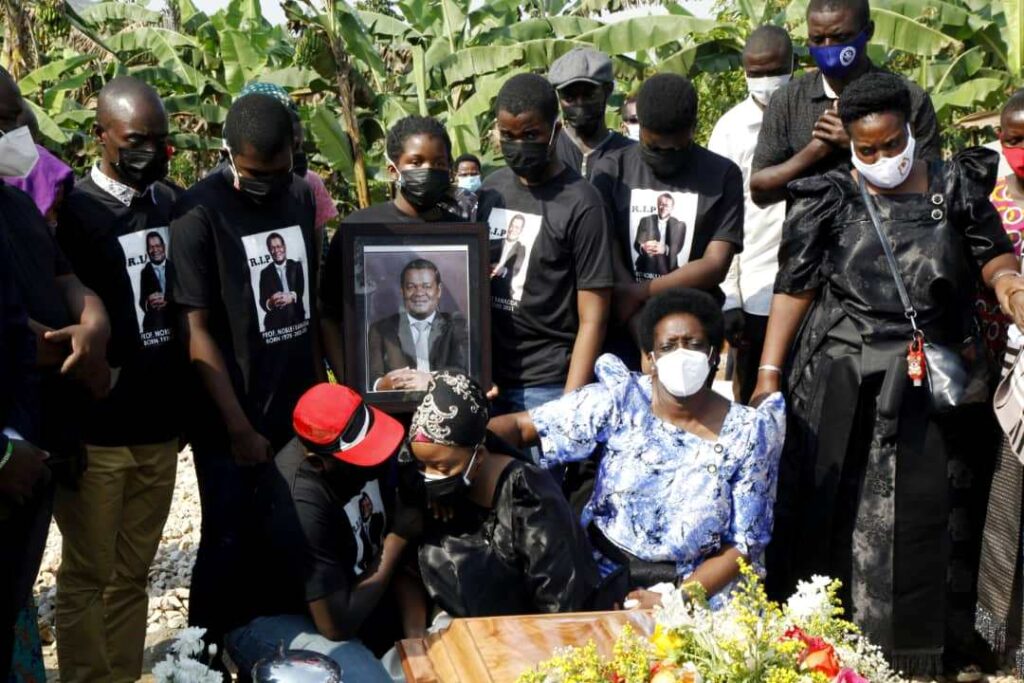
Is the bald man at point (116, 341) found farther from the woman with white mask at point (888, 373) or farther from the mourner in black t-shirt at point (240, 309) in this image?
the woman with white mask at point (888, 373)

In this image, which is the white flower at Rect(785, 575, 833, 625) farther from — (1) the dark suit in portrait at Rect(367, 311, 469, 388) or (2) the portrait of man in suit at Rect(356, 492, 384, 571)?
(1) the dark suit in portrait at Rect(367, 311, 469, 388)

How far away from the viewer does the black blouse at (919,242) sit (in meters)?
4.65

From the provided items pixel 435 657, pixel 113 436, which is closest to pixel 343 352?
pixel 113 436

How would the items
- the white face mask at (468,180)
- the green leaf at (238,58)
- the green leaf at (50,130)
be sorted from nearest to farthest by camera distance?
1. the white face mask at (468,180)
2. the green leaf at (50,130)
3. the green leaf at (238,58)

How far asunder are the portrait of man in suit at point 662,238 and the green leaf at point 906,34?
895cm

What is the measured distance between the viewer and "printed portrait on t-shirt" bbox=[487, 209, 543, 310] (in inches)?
A: 195

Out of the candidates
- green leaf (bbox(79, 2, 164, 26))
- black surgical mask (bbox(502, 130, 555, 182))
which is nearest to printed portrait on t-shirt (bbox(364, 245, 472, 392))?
black surgical mask (bbox(502, 130, 555, 182))

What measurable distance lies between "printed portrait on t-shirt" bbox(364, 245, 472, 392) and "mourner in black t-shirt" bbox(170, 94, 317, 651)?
0.29 metres

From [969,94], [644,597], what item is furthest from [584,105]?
[969,94]

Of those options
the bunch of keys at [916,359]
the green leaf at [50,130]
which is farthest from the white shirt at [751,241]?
the green leaf at [50,130]

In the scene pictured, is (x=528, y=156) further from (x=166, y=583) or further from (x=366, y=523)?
(x=166, y=583)

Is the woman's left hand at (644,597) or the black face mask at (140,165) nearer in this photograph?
the woman's left hand at (644,597)

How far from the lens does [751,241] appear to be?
19.1 ft

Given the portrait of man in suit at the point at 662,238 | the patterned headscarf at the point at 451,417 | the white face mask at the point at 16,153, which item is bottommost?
the patterned headscarf at the point at 451,417
